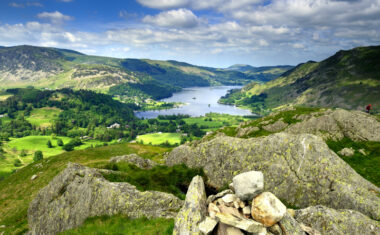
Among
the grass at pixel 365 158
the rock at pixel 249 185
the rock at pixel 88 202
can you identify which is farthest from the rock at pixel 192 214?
the grass at pixel 365 158

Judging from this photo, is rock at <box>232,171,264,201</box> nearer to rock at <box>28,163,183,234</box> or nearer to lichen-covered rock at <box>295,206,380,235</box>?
lichen-covered rock at <box>295,206,380,235</box>

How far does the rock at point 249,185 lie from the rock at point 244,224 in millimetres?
1981

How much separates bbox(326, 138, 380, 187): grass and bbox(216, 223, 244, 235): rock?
3574 centimetres

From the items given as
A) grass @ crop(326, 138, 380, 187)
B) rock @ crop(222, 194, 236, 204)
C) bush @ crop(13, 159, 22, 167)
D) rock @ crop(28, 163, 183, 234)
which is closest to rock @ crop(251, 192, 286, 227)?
rock @ crop(222, 194, 236, 204)

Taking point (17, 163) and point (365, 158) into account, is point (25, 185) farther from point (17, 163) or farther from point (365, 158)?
point (17, 163)

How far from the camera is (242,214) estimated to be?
1471cm

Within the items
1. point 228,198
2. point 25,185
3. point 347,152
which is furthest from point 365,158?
point 25,185

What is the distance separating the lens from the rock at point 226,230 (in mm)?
13195

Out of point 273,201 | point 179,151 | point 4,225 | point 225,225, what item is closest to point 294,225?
point 273,201

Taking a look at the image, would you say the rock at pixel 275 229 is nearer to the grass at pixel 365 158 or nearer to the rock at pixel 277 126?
the grass at pixel 365 158

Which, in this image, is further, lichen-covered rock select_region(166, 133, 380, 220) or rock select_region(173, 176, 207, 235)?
lichen-covered rock select_region(166, 133, 380, 220)

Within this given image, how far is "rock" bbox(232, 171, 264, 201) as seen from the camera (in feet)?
47.8

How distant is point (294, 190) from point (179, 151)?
886 inches

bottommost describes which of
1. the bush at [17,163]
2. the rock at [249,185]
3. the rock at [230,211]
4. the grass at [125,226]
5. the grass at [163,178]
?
the bush at [17,163]
